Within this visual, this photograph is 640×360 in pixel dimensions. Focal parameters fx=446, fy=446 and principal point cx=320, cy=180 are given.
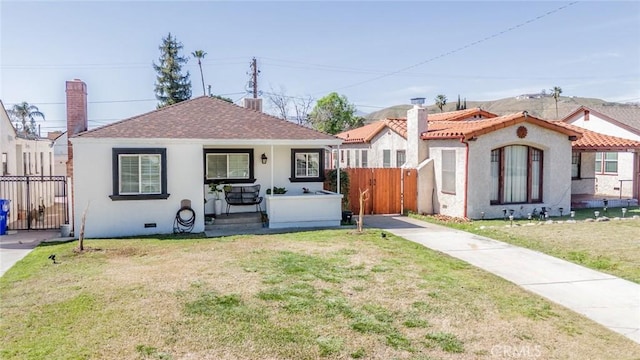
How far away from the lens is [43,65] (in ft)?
102

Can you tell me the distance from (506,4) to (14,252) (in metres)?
18.7

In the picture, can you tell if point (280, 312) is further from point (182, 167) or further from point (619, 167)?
point (619, 167)

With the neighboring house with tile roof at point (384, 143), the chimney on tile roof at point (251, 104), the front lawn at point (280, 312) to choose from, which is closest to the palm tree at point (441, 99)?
the neighboring house with tile roof at point (384, 143)

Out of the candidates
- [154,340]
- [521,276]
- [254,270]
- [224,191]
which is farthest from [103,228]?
[521,276]

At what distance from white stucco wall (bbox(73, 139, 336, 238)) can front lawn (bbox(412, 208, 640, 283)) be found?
8668 millimetres

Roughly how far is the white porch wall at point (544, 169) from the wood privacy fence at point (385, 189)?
262 centimetres

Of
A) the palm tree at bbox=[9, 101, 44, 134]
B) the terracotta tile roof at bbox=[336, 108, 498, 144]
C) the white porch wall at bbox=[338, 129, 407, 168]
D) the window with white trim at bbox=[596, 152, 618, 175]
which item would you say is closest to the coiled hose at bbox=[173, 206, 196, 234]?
the terracotta tile roof at bbox=[336, 108, 498, 144]

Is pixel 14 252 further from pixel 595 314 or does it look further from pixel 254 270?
pixel 595 314

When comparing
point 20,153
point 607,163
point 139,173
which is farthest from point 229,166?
point 607,163

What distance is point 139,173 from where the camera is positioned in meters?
13.6

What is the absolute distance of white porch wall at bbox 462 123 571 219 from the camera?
16125 millimetres

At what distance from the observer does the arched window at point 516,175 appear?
1675cm

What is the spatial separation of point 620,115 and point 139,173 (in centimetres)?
2585

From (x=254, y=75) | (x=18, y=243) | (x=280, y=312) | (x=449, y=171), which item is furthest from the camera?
(x=254, y=75)
